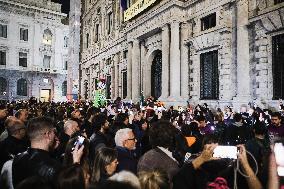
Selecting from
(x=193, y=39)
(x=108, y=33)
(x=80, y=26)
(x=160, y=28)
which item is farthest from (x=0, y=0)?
(x=193, y=39)

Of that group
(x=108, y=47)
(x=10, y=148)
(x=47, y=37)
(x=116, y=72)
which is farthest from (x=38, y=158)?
(x=47, y=37)

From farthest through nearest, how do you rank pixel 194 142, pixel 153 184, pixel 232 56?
pixel 232 56, pixel 194 142, pixel 153 184

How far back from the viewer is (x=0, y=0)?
41938 millimetres

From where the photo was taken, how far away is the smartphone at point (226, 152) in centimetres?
275

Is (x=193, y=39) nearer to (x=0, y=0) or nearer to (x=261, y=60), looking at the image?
(x=261, y=60)

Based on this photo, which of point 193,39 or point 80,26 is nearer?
point 193,39

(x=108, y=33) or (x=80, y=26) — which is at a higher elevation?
(x=80, y=26)

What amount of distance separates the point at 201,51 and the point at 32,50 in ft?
119

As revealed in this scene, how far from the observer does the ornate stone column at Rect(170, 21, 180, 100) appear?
1742 cm

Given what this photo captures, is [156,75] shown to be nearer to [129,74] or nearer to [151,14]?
[129,74]

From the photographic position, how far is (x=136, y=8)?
21.6 metres

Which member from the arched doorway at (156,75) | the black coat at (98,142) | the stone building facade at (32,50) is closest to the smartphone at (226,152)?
the black coat at (98,142)

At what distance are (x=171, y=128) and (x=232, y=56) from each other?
39.0ft

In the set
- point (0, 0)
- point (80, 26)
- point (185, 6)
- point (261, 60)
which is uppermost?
point (0, 0)
